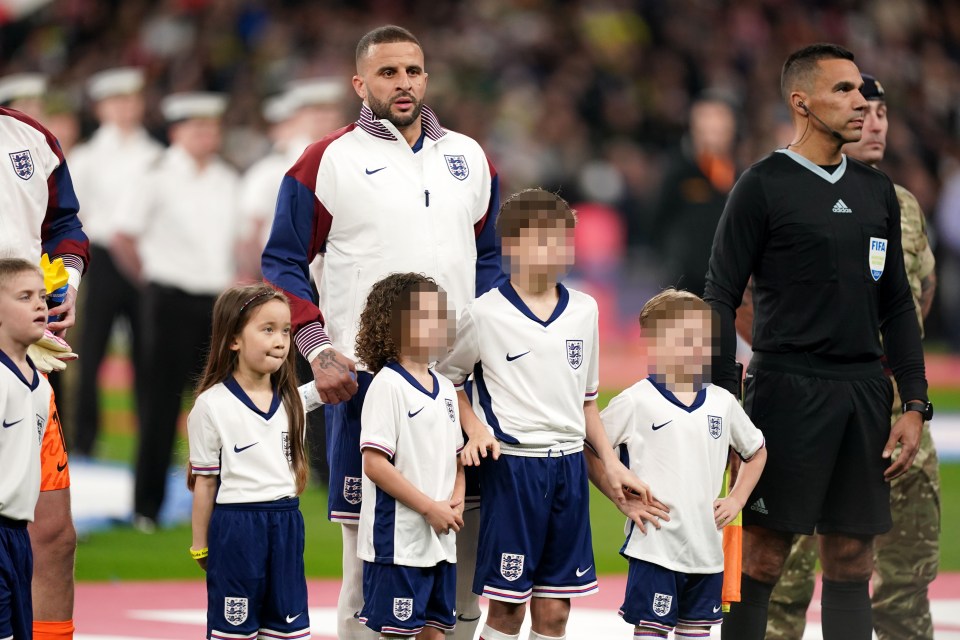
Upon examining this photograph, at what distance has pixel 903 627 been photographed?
6340 mm

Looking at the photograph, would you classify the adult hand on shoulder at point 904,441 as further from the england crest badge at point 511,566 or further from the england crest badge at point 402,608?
the england crest badge at point 402,608

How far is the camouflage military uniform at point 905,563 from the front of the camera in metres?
6.35

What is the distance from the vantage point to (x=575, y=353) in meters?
5.29

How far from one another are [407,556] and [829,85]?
233cm

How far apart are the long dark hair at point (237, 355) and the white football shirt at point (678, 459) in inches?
43.2

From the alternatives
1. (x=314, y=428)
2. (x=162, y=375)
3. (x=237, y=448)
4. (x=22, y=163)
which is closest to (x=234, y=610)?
(x=237, y=448)

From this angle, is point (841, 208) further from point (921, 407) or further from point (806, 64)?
point (921, 407)

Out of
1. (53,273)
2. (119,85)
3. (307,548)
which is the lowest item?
(307,548)

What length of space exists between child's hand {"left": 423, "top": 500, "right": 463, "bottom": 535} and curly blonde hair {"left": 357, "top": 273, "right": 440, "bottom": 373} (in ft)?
1.76

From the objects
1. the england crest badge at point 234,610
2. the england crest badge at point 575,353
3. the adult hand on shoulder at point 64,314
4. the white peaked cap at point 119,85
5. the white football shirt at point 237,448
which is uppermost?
the white peaked cap at point 119,85

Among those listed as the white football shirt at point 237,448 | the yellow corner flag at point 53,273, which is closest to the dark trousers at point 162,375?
the yellow corner flag at point 53,273

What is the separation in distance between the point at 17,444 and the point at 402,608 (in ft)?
4.47

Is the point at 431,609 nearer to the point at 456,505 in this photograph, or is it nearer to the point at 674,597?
the point at 456,505

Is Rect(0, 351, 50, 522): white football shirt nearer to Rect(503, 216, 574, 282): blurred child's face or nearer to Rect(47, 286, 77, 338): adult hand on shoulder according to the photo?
Rect(47, 286, 77, 338): adult hand on shoulder
